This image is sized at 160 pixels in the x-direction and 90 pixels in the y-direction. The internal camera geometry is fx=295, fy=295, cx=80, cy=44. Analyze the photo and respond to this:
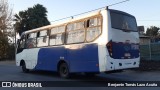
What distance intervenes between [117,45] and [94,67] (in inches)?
56.8

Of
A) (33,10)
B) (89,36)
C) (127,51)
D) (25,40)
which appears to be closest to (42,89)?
(89,36)

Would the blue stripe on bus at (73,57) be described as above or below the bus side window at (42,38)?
below

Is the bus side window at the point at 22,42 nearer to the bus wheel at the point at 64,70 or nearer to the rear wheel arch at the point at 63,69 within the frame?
the rear wheel arch at the point at 63,69

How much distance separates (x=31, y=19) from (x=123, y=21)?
37.8 meters

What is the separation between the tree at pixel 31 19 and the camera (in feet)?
163

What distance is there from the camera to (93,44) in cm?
1355

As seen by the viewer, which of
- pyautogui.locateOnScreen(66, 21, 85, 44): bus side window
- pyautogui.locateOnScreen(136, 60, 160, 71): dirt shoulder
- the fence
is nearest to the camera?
pyautogui.locateOnScreen(66, 21, 85, 44): bus side window

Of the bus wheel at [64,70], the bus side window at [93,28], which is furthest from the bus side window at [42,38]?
the bus side window at [93,28]

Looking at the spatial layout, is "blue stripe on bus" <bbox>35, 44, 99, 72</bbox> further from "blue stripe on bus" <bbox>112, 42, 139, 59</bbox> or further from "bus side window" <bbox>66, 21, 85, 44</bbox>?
"blue stripe on bus" <bbox>112, 42, 139, 59</bbox>

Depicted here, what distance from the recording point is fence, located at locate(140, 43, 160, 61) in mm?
23397

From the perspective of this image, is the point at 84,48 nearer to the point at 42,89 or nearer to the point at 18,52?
the point at 42,89

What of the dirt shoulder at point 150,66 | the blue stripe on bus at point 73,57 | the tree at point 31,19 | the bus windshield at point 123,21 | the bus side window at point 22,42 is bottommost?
the dirt shoulder at point 150,66

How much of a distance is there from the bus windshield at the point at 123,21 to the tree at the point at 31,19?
3588cm

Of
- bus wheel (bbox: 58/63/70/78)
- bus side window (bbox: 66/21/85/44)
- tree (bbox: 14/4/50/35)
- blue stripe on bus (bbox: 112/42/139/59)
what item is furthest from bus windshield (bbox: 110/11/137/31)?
tree (bbox: 14/4/50/35)
